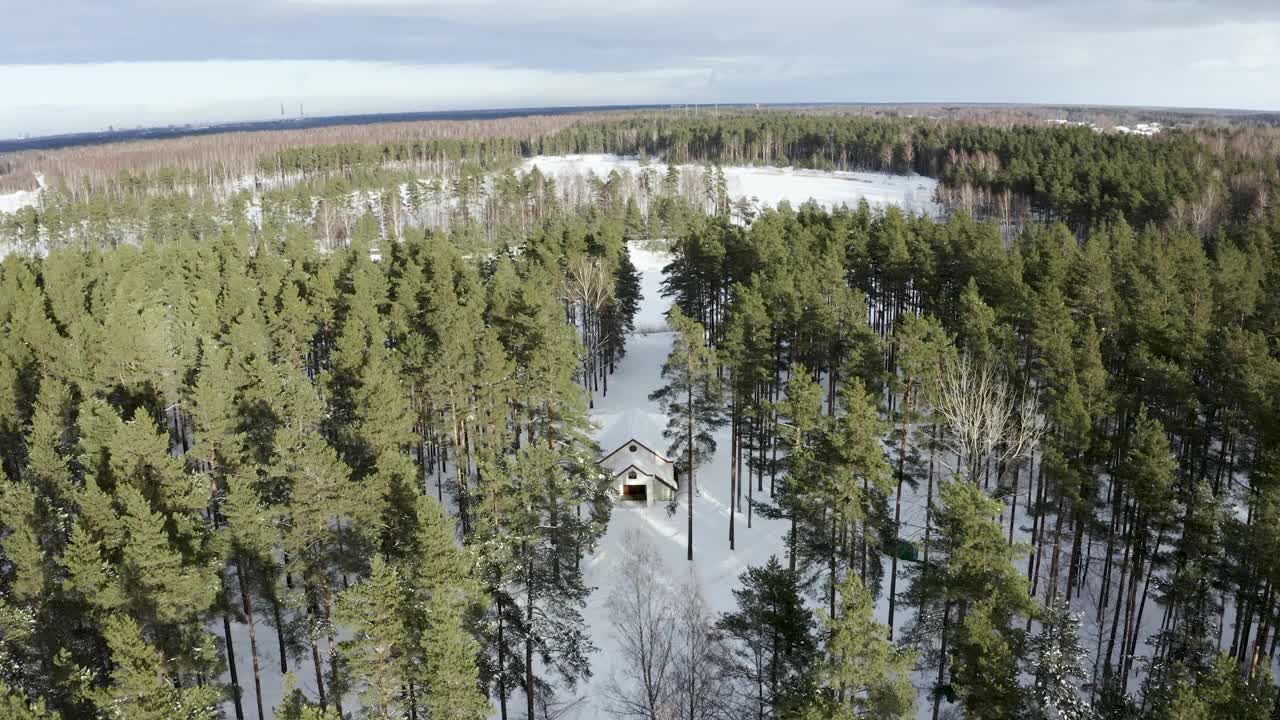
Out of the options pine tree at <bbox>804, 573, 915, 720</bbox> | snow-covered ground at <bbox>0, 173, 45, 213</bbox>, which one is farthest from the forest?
snow-covered ground at <bbox>0, 173, 45, 213</bbox>

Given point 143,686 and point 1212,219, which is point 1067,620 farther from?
point 1212,219

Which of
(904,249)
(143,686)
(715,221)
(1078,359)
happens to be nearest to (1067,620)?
(1078,359)

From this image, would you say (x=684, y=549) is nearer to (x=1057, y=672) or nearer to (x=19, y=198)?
(x=1057, y=672)

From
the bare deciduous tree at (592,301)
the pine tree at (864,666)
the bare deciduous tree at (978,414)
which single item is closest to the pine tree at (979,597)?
the pine tree at (864,666)

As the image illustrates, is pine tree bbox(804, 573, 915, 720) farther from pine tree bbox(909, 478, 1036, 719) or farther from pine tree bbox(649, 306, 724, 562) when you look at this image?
pine tree bbox(649, 306, 724, 562)

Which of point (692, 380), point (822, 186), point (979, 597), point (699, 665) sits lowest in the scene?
point (699, 665)

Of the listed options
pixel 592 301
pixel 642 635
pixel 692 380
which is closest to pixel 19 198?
pixel 592 301
